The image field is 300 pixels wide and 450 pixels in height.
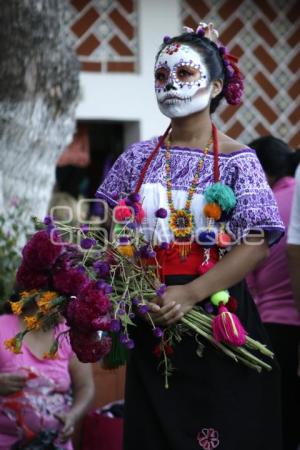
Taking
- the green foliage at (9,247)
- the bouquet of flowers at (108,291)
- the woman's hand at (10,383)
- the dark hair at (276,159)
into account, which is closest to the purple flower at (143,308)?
the bouquet of flowers at (108,291)

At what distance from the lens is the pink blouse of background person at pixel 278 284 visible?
3914 mm

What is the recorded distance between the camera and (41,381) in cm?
390

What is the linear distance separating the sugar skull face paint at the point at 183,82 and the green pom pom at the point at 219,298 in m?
0.63

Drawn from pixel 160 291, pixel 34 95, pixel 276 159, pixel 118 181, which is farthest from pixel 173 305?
pixel 34 95

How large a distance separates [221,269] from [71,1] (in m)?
4.84

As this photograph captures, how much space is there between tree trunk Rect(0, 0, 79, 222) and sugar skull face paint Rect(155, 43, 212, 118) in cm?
266

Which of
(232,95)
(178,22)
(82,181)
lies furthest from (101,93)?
(232,95)

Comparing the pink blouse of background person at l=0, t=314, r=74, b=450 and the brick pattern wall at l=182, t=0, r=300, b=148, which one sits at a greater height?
the brick pattern wall at l=182, t=0, r=300, b=148

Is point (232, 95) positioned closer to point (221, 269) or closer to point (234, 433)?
point (221, 269)

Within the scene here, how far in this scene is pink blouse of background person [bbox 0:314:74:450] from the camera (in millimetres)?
3855

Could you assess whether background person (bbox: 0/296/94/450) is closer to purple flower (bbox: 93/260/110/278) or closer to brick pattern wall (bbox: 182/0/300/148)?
purple flower (bbox: 93/260/110/278)

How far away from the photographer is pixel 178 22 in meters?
7.63

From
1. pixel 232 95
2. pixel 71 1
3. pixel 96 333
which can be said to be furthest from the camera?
pixel 71 1
